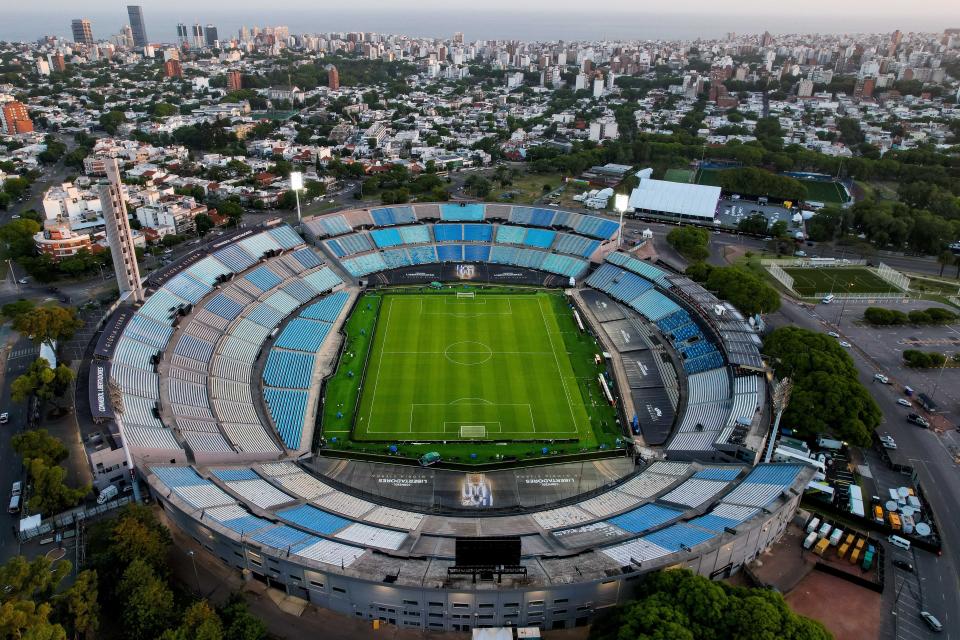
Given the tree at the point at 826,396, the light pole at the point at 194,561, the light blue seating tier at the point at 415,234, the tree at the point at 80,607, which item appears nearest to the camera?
the tree at the point at 80,607

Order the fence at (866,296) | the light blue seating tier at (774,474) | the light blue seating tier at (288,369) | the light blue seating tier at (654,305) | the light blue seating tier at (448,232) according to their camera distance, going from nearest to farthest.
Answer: the light blue seating tier at (774,474), the light blue seating tier at (288,369), the light blue seating tier at (654,305), the fence at (866,296), the light blue seating tier at (448,232)

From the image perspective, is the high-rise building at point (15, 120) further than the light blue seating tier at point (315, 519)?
Yes

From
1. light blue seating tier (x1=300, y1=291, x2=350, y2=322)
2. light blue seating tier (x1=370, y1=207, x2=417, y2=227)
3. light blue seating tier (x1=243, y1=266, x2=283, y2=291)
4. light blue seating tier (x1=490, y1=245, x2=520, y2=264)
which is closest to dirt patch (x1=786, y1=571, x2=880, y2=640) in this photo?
light blue seating tier (x1=300, y1=291, x2=350, y2=322)

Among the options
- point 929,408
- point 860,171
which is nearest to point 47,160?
point 929,408

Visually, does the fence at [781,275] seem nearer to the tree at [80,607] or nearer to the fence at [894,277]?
the fence at [894,277]

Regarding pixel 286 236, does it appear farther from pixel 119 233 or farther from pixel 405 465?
pixel 405 465

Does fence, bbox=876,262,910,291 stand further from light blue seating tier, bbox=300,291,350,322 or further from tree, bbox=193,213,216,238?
tree, bbox=193,213,216,238

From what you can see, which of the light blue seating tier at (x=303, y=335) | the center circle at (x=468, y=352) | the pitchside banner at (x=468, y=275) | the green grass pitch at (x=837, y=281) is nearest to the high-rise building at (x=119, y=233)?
the light blue seating tier at (x=303, y=335)
